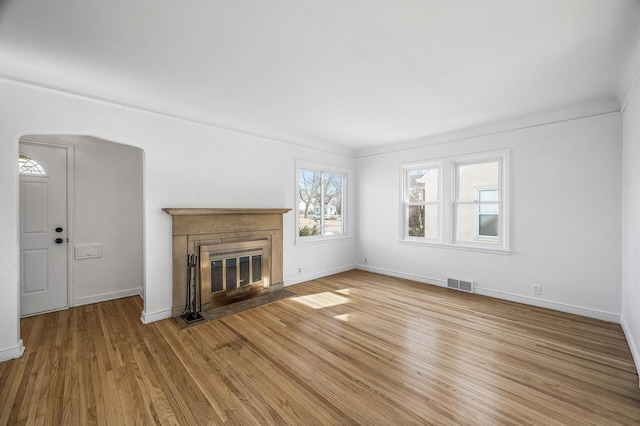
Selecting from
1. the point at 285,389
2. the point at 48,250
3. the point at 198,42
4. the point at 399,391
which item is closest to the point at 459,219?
the point at 399,391

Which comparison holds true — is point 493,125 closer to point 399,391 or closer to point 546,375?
point 546,375

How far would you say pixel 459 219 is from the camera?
15.9 ft

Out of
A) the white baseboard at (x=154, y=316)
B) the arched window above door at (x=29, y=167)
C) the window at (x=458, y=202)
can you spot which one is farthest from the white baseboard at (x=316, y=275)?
the arched window above door at (x=29, y=167)

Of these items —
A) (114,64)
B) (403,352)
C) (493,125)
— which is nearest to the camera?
(114,64)

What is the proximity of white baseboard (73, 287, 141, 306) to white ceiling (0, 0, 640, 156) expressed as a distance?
2868 millimetres

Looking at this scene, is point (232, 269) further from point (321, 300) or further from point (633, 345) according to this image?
point (633, 345)

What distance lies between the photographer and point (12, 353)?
2547mm

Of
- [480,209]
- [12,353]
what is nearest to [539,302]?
[480,209]

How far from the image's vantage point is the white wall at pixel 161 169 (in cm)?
257

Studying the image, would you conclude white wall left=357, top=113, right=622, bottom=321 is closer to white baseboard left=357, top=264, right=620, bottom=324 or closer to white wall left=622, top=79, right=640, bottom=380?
white baseboard left=357, top=264, right=620, bottom=324

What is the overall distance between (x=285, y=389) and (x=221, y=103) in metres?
3.17

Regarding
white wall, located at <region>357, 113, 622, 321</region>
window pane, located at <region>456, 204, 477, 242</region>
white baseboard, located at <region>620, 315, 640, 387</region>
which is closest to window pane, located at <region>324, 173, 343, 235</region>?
white wall, located at <region>357, 113, 622, 321</region>

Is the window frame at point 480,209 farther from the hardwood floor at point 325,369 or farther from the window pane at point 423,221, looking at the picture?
the hardwood floor at point 325,369

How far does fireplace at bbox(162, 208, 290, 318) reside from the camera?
3.61 meters
